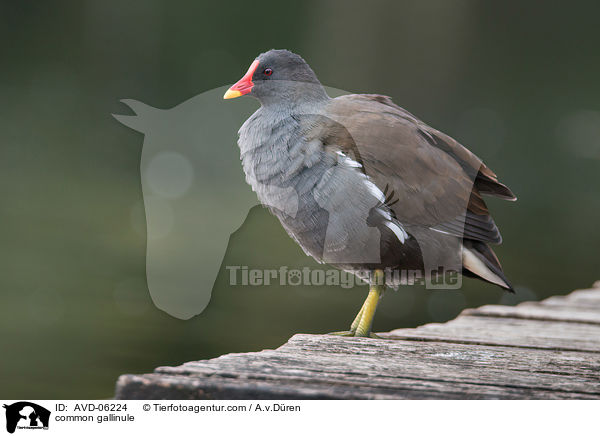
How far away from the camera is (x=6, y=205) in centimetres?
950

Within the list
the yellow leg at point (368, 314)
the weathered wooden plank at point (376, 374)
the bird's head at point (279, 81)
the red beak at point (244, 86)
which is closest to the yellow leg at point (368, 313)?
the yellow leg at point (368, 314)

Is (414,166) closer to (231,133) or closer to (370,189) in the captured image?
(370,189)

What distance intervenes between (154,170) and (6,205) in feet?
18.7

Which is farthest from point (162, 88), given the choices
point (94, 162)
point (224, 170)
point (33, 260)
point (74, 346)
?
point (74, 346)

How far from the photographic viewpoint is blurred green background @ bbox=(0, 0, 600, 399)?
649 cm

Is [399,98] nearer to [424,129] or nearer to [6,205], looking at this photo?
[6,205]

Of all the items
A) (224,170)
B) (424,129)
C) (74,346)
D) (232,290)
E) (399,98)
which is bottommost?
(74,346)

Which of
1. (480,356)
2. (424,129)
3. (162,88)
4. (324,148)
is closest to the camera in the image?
(480,356)

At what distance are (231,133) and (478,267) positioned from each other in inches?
279

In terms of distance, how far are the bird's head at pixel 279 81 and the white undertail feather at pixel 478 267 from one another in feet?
2.72

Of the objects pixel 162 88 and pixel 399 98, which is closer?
pixel 399 98

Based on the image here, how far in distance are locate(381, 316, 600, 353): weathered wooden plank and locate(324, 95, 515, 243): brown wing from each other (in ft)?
1.19
